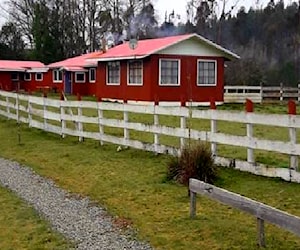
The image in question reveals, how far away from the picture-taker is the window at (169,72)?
2536 centimetres

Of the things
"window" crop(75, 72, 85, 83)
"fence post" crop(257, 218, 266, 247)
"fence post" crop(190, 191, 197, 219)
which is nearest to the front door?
"window" crop(75, 72, 85, 83)

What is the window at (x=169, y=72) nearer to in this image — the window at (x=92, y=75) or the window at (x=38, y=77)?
the window at (x=92, y=75)

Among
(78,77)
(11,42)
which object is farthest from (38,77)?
(11,42)

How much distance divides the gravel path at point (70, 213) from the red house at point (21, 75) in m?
36.5

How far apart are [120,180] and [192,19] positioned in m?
47.2

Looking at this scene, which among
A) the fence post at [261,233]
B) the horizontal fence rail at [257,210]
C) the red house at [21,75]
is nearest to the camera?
the horizontal fence rail at [257,210]

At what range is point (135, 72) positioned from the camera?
26.5m

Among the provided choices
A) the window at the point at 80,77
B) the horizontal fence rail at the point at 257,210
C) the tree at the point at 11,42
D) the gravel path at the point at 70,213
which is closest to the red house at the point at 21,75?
the window at the point at 80,77

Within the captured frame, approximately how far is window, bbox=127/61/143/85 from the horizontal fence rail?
20.0 m

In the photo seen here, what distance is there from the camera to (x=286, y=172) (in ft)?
26.1

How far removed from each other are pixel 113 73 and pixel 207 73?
5.23m

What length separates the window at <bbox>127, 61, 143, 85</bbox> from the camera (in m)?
26.0

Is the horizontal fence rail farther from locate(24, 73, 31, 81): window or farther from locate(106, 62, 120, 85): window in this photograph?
locate(24, 73, 31, 81): window

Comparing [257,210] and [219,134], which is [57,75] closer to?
Result: [219,134]
